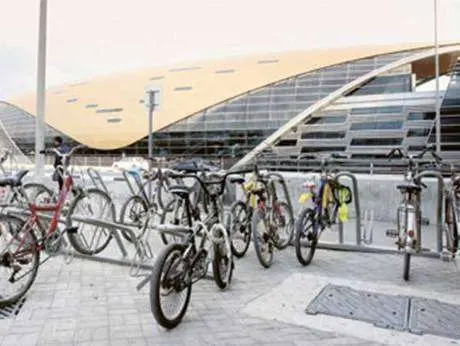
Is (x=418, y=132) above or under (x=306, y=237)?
above

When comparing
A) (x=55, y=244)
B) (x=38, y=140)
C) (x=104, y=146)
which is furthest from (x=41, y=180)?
(x=104, y=146)

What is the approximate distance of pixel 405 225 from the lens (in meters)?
4.04

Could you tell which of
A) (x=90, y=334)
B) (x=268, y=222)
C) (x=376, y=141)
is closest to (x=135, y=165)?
(x=268, y=222)

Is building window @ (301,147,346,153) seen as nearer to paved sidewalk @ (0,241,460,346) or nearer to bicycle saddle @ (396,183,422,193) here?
paved sidewalk @ (0,241,460,346)

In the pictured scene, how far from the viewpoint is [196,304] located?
335cm

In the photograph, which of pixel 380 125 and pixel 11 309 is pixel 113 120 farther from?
pixel 11 309

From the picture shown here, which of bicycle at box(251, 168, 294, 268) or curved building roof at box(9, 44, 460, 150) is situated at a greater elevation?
curved building roof at box(9, 44, 460, 150)

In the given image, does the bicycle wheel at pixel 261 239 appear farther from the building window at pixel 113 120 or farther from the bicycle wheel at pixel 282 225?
the building window at pixel 113 120

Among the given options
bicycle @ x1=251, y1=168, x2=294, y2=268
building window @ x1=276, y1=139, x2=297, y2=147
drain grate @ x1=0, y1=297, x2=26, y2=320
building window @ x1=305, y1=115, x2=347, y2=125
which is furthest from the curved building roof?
drain grate @ x1=0, y1=297, x2=26, y2=320

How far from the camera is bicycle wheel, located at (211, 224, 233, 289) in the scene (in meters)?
3.51

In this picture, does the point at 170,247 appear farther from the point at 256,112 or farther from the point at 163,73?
the point at 163,73

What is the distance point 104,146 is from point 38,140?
131 ft

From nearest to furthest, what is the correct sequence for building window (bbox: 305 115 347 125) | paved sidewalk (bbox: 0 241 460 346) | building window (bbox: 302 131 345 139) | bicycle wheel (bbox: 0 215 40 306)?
1. paved sidewalk (bbox: 0 241 460 346)
2. bicycle wheel (bbox: 0 215 40 306)
3. building window (bbox: 302 131 345 139)
4. building window (bbox: 305 115 347 125)

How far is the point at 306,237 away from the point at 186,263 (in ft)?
6.00
